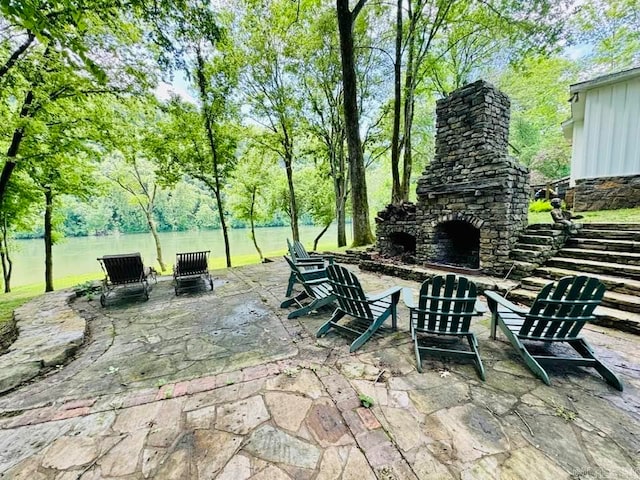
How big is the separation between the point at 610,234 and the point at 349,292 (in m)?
5.47

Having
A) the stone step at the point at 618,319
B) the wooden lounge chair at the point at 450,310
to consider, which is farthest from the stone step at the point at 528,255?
the wooden lounge chair at the point at 450,310

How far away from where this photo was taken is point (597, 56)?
42.0ft

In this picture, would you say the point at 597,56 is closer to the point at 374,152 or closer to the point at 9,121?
the point at 374,152

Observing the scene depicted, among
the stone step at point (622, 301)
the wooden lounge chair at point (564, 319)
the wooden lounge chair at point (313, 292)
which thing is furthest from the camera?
the wooden lounge chair at point (313, 292)

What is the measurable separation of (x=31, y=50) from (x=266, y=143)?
25.2 feet

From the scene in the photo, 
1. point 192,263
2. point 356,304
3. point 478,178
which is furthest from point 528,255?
point 192,263

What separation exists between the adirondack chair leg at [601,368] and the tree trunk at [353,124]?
7.08 m

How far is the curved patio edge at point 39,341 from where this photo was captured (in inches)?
97.5

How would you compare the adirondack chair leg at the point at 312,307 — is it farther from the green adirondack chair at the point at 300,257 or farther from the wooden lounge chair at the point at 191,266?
the wooden lounge chair at the point at 191,266

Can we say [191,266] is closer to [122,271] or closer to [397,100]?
[122,271]

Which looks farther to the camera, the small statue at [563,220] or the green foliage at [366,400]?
the small statue at [563,220]

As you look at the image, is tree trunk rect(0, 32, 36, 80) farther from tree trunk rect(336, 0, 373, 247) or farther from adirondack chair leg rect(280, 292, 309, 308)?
tree trunk rect(336, 0, 373, 247)

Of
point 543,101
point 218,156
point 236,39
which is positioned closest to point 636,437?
point 218,156

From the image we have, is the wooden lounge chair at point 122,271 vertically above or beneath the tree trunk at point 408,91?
beneath
